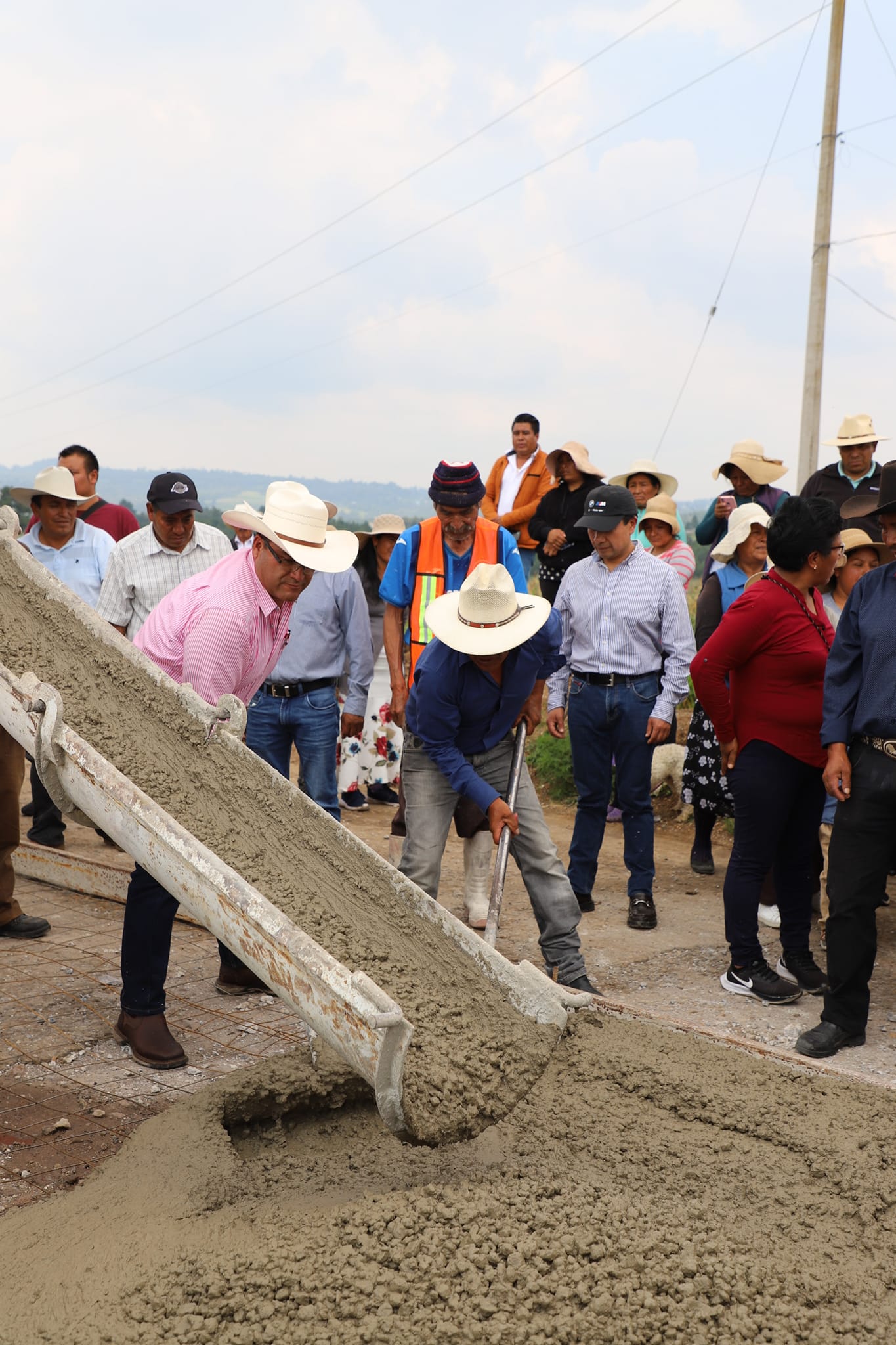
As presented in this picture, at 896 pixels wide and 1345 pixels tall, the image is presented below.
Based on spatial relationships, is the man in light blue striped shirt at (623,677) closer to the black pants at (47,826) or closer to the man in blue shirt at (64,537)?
the man in blue shirt at (64,537)

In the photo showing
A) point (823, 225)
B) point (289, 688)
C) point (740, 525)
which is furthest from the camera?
point (823, 225)

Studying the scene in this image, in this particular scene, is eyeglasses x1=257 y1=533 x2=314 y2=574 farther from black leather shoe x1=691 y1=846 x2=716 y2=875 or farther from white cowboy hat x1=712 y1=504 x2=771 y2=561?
black leather shoe x1=691 y1=846 x2=716 y2=875

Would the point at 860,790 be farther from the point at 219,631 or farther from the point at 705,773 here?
the point at 219,631

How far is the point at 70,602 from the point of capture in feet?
13.9

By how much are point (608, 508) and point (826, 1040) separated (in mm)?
2546

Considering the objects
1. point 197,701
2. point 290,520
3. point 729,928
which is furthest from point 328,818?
point 729,928

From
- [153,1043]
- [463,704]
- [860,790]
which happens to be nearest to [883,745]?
[860,790]

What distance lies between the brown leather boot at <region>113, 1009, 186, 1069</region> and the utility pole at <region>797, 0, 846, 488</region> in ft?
31.0

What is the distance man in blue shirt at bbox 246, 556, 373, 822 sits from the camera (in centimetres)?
528

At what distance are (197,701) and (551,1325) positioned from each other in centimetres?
226

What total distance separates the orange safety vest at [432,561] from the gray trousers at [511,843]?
34.2 inches

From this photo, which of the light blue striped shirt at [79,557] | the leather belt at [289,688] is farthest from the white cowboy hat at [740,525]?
the light blue striped shirt at [79,557]

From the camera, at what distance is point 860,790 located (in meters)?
4.02

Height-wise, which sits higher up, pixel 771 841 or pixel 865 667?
pixel 865 667
